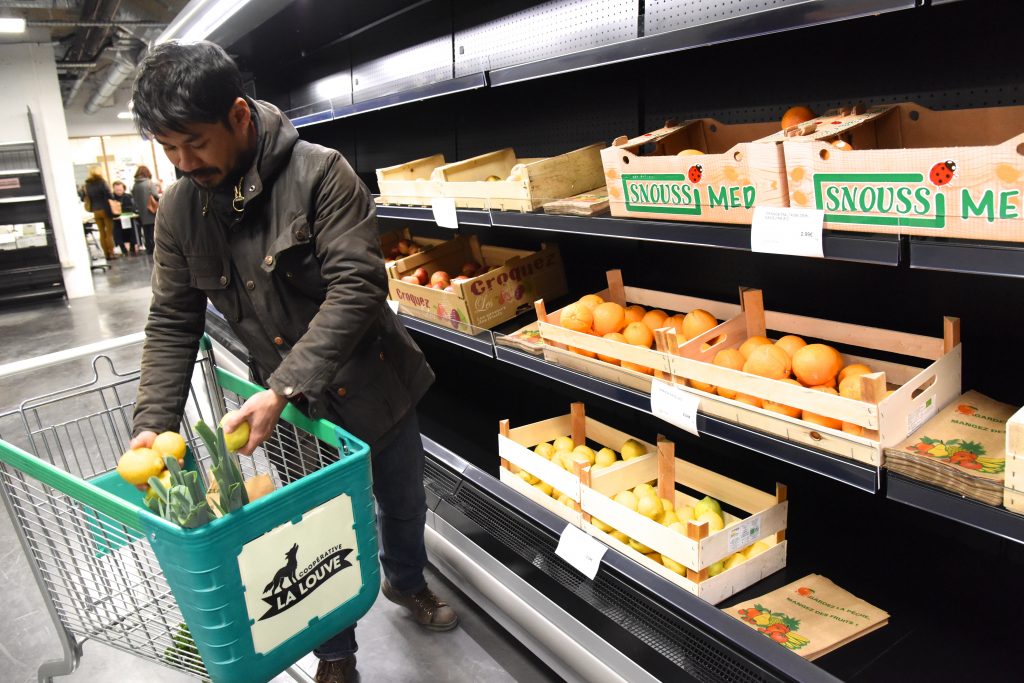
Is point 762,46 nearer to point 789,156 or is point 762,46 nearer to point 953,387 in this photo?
point 789,156

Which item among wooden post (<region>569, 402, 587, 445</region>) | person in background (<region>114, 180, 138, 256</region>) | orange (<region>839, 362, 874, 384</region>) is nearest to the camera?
orange (<region>839, 362, 874, 384</region>)

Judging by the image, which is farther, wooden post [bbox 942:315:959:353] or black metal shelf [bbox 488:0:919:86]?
wooden post [bbox 942:315:959:353]

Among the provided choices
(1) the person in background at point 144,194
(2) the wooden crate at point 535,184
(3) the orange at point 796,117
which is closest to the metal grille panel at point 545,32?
(2) the wooden crate at point 535,184

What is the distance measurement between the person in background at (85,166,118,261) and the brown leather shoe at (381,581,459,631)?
12911 millimetres

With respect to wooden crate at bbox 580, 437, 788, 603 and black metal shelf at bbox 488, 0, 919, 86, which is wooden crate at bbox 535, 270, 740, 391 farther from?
black metal shelf at bbox 488, 0, 919, 86

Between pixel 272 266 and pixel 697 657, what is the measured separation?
55.7 inches

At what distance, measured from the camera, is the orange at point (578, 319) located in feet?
7.03

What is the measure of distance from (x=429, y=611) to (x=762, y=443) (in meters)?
1.39

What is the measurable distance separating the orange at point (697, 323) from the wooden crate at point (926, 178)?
59cm

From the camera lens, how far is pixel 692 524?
1643mm

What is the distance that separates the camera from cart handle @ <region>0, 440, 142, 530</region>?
1189 millimetres

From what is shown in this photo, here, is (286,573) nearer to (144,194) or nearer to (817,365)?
(817,365)

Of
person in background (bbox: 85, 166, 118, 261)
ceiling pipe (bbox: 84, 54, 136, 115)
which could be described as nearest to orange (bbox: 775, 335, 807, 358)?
person in background (bbox: 85, 166, 118, 261)

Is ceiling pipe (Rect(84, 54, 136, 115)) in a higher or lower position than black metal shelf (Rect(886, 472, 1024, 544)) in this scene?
higher
